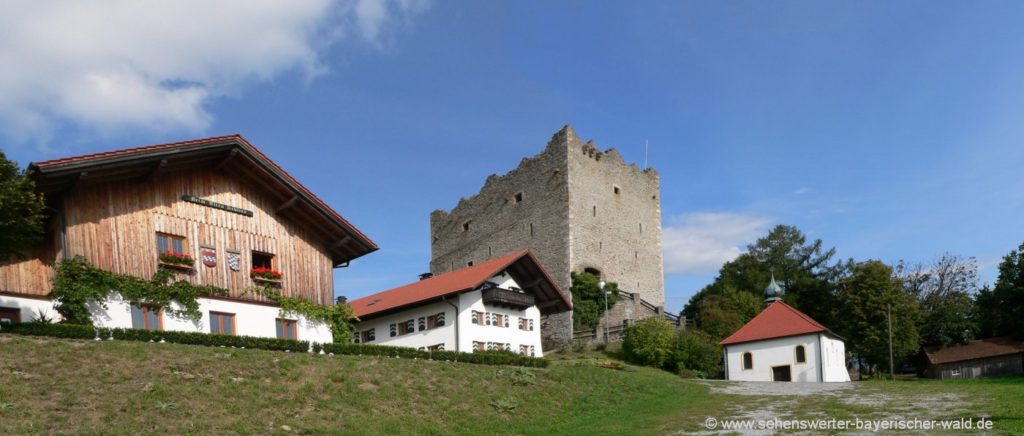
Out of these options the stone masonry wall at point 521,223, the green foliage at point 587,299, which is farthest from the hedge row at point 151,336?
the green foliage at point 587,299

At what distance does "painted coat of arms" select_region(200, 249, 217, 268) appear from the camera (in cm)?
3100

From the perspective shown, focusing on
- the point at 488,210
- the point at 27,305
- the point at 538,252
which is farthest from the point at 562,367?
the point at 488,210

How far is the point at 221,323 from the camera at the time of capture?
102 ft

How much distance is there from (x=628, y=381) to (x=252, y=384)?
14.9 metres

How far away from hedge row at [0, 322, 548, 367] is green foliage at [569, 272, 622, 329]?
2731cm

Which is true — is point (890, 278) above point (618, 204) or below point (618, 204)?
below

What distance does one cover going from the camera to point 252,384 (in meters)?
22.8

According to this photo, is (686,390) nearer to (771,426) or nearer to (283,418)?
(771,426)

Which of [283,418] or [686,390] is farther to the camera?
[686,390]

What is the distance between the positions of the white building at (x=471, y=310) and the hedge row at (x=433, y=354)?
22.7 ft

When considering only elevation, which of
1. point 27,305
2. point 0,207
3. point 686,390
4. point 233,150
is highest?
point 233,150

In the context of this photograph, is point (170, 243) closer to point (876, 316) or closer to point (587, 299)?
point (587, 299)

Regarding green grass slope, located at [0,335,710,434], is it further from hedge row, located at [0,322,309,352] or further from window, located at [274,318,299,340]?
window, located at [274,318,299,340]

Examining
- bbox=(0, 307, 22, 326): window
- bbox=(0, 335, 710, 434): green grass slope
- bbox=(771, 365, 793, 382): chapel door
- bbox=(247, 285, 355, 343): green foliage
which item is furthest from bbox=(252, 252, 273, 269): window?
bbox=(771, 365, 793, 382): chapel door
